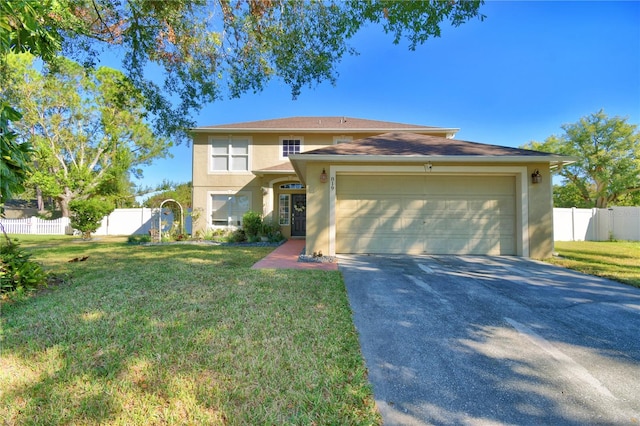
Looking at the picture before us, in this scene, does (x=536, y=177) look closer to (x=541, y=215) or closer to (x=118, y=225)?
(x=541, y=215)

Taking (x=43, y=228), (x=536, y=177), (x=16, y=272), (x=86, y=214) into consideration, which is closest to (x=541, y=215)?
(x=536, y=177)

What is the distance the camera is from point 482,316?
12.0 ft

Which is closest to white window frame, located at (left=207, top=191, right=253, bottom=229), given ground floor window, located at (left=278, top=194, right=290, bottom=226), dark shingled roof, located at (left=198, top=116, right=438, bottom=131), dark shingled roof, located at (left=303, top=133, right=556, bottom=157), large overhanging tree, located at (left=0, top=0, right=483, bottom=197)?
ground floor window, located at (left=278, top=194, right=290, bottom=226)

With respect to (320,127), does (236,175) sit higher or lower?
lower

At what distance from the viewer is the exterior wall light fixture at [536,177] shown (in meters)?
7.74

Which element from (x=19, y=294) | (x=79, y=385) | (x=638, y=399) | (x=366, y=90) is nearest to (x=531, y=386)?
(x=638, y=399)

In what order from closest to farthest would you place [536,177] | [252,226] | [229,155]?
1. [536,177]
2. [252,226]
3. [229,155]

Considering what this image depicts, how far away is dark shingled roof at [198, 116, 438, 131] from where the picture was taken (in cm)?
1410

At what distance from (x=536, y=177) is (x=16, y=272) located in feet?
37.8

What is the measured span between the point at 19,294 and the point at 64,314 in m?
1.43

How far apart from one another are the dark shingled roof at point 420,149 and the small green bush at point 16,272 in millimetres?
5909

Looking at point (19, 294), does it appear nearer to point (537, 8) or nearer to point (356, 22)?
point (356, 22)

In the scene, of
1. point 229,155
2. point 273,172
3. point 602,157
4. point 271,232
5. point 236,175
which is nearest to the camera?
point 271,232

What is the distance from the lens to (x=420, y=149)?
327 inches
